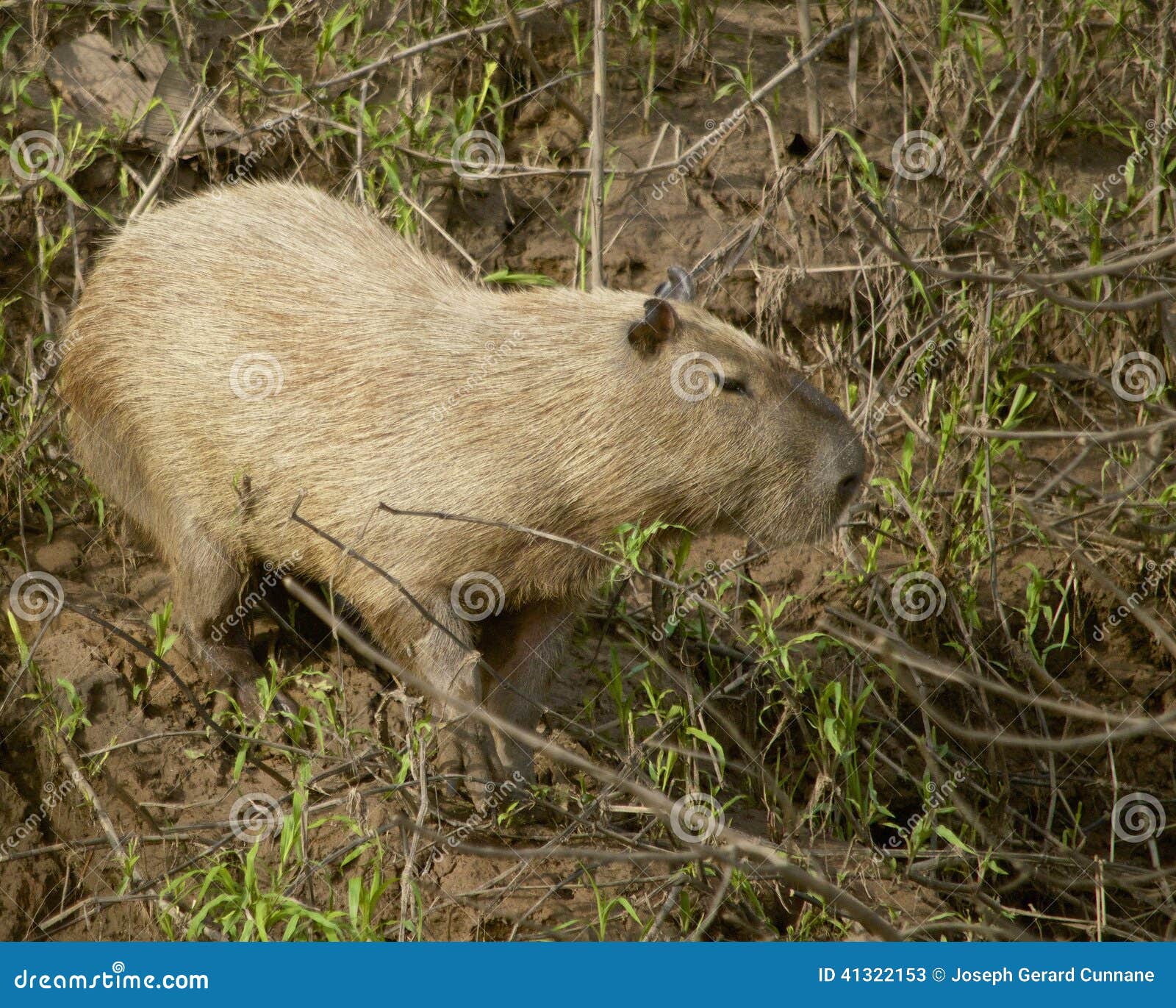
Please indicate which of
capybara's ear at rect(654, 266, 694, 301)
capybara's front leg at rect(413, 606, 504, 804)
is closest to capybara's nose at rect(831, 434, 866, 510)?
capybara's ear at rect(654, 266, 694, 301)

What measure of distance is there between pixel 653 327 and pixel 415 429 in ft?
2.66

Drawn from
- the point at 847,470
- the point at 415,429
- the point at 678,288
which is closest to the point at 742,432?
the point at 847,470

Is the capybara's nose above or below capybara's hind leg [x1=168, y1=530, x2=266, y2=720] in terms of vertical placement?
above

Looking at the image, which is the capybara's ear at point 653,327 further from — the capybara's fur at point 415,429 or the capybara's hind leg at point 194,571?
the capybara's hind leg at point 194,571

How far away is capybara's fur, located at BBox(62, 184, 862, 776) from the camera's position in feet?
13.7

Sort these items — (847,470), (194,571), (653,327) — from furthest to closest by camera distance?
(194,571)
(847,470)
(653,327)

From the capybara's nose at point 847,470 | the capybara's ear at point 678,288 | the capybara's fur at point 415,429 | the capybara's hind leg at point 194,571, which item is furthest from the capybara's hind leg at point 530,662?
the capybara's ear at point 678,288

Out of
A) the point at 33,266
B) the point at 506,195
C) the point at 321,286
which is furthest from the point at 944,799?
the point at 33,266

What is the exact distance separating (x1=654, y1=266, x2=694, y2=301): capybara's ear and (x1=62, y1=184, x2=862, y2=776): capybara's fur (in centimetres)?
11

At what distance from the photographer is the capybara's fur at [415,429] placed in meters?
4.18

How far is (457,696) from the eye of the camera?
4184mm

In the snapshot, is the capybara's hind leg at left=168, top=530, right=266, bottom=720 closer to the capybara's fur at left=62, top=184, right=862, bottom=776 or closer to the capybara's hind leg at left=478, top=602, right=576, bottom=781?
the capybara's fur at left=62, top=184, right=862, bottom=776

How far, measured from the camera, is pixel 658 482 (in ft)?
13.7

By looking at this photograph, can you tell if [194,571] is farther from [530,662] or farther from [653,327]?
[653,327]
